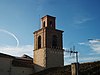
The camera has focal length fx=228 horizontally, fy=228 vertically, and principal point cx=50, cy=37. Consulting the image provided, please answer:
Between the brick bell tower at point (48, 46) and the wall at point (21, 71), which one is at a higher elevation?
the brick bell tower at point (48, 46)

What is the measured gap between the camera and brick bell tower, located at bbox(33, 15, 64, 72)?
140 ft

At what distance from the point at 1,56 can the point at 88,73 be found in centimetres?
2234

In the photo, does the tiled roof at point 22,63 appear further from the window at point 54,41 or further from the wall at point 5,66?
the window at point 54,41

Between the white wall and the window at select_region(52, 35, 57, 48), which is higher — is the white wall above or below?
below

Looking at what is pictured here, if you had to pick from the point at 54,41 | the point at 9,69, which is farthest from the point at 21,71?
the point at 54,41

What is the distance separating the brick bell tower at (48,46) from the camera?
4278cm

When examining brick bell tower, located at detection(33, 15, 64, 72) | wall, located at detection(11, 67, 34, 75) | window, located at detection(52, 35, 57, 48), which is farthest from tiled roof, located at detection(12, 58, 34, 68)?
window, located at detection(52, 35, 57, 48)

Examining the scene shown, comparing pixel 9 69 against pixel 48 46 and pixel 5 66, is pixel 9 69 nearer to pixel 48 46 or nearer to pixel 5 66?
pixel 5 66

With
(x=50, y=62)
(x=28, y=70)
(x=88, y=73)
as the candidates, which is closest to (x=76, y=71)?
(x=88, y=73)

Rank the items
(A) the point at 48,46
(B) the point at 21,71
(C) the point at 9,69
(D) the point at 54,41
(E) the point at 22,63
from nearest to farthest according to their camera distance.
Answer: (C) the point at 9,69 → (A) the point at 48,46 → (B) the point at 21,71 → (D) the point at 54,41 → (E) the point at 22,63

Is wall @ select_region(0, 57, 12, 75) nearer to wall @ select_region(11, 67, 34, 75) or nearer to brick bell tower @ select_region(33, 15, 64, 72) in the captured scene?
wall @ select_region(11, 67, 34, 75)

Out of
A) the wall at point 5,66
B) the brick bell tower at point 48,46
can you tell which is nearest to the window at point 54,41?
the brick bell tower at point 48,46

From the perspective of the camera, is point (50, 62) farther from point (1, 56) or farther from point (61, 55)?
point (1, 56)

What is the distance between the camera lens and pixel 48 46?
43.2m
